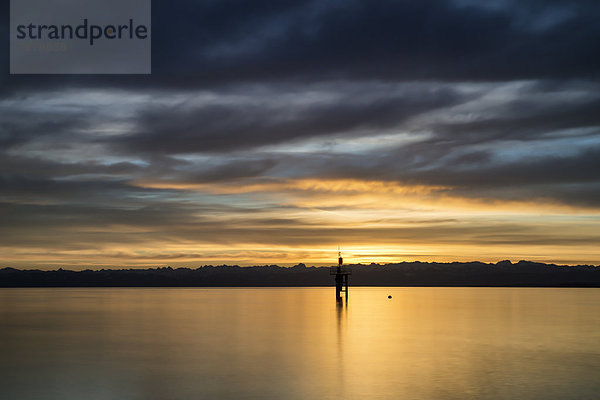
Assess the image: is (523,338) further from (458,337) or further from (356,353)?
(356,353)

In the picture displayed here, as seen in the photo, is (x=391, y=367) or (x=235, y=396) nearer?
(x=235, y=396)

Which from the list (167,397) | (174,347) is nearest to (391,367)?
(167,397)

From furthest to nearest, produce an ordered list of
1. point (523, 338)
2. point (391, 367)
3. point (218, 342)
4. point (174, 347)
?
point (523, 338)
point (218, 342)
point (174, 347)
point (391, 367)

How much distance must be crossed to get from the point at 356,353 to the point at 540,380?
59.9ft

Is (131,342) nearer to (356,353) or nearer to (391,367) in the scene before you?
(356,353)

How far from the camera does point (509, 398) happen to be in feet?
114

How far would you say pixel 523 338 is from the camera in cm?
6938

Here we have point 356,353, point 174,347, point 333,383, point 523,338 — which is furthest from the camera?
point 523,338

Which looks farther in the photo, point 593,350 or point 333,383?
point 593,350

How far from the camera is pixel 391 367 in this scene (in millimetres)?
46250

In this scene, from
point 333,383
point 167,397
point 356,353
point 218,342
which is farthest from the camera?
point 218,342

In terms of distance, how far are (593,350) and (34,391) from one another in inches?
1899

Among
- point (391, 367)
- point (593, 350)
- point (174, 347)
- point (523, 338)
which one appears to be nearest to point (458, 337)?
point (523, 338)

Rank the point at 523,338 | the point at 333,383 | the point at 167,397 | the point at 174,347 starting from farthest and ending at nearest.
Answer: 1. the point at 523,338
2. the point at 174,347
3. the point at 333,383
4. the point at 167,397
